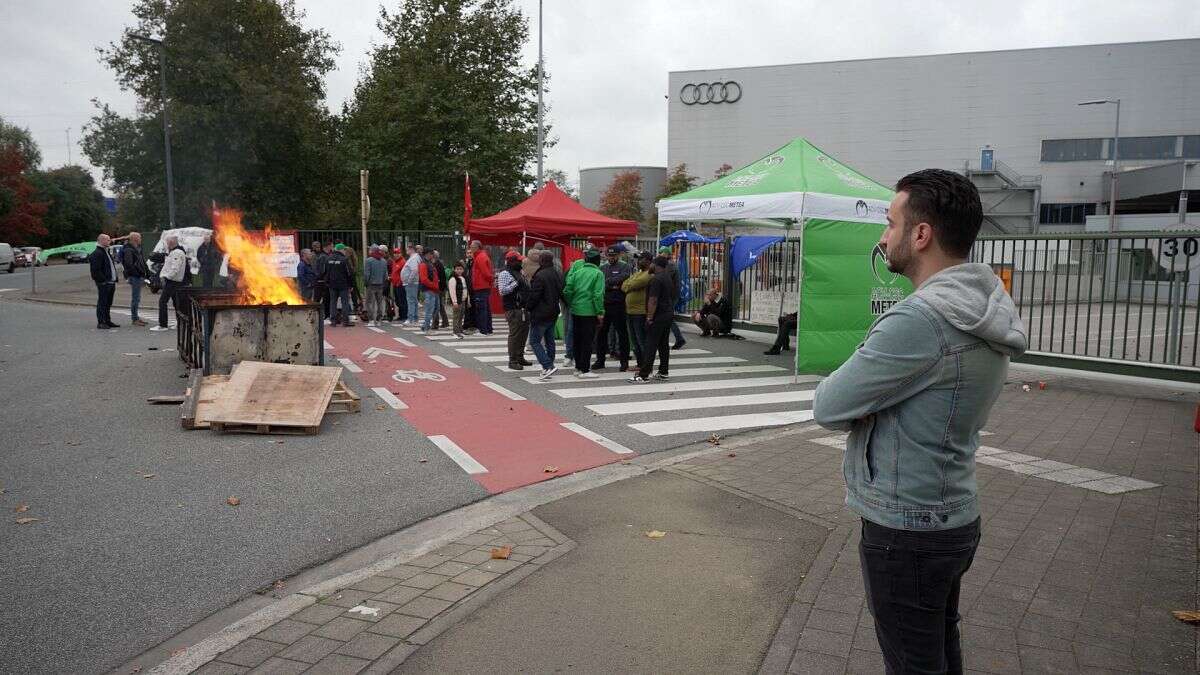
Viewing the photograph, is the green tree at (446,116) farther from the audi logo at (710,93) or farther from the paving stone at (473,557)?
the audi logo at (710,93)

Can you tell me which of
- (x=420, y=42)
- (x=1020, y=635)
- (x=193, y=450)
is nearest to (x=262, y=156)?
(x=420, y=42)

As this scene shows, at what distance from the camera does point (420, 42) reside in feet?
105

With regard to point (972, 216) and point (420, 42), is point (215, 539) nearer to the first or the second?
point (972, 216)

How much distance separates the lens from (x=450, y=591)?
430 cm

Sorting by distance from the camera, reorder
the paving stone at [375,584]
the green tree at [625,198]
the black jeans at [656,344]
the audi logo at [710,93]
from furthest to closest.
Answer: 1. the green tree at [625,198]
2. the audi logo at [710,93]
3. the black jeans at [656,344]
4. the paving stone at [375,584]

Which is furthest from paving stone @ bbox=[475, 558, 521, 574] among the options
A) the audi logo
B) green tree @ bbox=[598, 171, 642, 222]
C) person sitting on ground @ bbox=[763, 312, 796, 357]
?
the audi logo

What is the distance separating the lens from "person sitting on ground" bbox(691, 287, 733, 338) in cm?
1695

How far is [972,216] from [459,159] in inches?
1184

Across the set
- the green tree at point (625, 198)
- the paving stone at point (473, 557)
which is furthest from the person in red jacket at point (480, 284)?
the green tree at point (625, 198)

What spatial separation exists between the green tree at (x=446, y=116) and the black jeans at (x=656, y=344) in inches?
821

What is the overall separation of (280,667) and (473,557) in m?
1.44

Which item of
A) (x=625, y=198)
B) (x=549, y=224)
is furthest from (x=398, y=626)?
(x=625, y=198)

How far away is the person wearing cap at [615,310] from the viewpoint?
1256 centimetres

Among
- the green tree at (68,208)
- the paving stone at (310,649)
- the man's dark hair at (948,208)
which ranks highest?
the green tree at (68,208)
